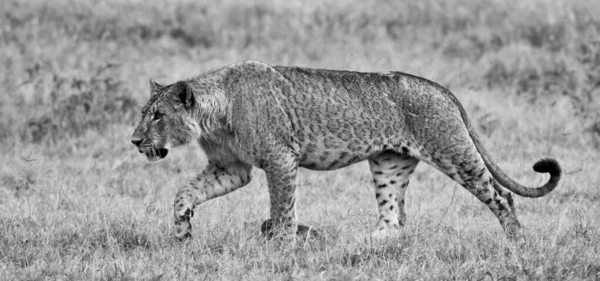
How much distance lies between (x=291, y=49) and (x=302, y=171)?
20.2 ft

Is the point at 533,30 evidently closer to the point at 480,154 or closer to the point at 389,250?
the point at 480,154

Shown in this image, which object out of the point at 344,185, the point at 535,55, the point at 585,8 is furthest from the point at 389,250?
the point at 585,8

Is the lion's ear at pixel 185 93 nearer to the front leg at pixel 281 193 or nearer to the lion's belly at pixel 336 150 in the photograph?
the front leg at pixel 281 193

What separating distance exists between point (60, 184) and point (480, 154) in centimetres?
354

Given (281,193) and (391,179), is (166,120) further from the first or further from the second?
(391,179)

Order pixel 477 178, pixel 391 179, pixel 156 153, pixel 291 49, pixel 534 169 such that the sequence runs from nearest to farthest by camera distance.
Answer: pixel 156 153 < pixel 534 169 < pixel 477 178 < pixel 391 179 < pixel 291 49

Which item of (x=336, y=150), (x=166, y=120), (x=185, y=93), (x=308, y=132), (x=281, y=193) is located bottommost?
(x=281, y=193)

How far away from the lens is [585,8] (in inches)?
714

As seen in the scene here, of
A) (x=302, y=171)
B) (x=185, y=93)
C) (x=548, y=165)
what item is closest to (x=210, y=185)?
(x=185, y=93)

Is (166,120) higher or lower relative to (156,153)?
higher

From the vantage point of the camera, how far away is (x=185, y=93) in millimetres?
7016

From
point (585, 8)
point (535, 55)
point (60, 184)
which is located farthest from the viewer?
point (585, 8)

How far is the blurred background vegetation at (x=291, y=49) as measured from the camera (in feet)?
39.0

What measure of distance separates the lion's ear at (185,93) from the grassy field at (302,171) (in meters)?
0.92
